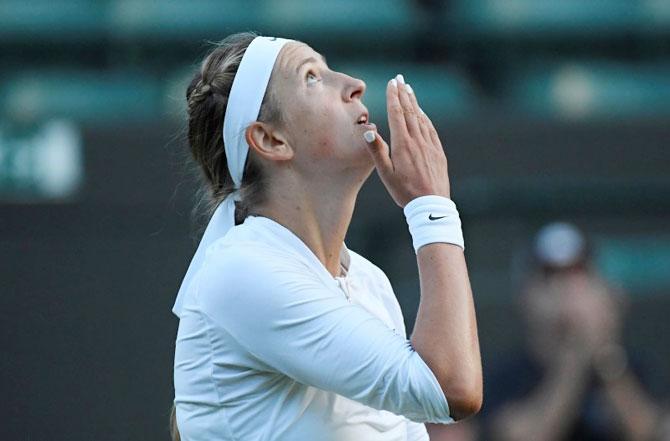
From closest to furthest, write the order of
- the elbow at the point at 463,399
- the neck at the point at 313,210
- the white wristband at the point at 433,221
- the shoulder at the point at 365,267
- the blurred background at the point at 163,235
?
1. the elbow at the point at 463,399
2. the white wristband at the point at 433,221
3. the neck at the point at 313,210
4. the shoulder at the point at 365,267
5. the blurred background at the point at 163,235

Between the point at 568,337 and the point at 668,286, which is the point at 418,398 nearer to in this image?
the point at 568,337

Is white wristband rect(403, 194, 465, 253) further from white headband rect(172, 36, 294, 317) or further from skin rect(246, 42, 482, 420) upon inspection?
white headband rect(172, 36, 294, 317)

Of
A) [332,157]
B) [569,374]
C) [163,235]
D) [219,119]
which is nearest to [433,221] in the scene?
[332,157]

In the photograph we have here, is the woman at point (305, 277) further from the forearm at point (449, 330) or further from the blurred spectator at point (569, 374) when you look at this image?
the blurred spectator at point (569, 374)

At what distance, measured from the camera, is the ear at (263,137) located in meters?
2.08

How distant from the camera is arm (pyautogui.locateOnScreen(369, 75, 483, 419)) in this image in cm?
184

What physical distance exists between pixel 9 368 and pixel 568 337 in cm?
231

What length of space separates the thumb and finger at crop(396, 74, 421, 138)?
0.05 meters

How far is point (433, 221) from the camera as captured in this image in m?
1.96

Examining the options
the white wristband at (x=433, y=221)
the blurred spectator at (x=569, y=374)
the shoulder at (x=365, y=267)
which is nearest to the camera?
the white wristband at (x=433, y=221)

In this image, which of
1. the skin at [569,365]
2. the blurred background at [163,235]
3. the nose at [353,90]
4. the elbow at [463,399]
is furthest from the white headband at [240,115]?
the blurred background at [163,235]

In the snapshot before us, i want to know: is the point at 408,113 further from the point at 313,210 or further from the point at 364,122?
the point at 313,210

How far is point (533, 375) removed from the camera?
3.85m

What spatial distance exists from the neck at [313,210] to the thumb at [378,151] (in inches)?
3.1
